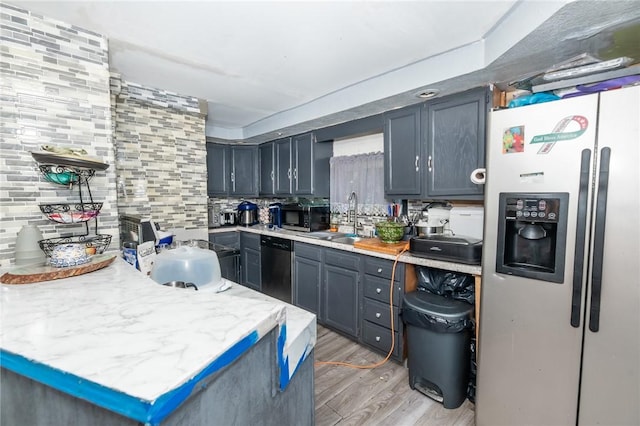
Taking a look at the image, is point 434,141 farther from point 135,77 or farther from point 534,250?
point 135,77

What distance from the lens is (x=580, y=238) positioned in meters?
1.25

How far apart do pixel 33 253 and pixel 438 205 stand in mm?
2720

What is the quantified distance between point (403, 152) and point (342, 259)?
3.66 feet

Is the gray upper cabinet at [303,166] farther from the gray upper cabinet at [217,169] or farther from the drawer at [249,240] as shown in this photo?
the gray upper cabinet at [217,169]

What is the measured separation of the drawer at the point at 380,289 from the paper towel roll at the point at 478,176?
925 millimetres

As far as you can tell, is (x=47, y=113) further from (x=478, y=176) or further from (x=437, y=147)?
(x=478, y=176)

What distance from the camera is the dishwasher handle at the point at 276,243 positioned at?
126 inches

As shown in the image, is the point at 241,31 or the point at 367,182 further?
the point at 367,182

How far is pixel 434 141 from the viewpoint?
2.25 meters

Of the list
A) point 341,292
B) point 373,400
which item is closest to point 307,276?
point 341,292

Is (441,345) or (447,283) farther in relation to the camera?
(447,283)

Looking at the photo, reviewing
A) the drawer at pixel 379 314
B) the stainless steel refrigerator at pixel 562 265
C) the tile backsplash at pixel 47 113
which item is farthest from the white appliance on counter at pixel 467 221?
the tile backsplash at pixel 47 113

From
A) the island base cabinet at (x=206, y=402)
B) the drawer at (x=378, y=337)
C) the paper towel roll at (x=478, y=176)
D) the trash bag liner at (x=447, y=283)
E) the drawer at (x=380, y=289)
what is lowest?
the drawer at (x=378, y=337)

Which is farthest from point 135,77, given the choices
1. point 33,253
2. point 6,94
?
point 33,253
